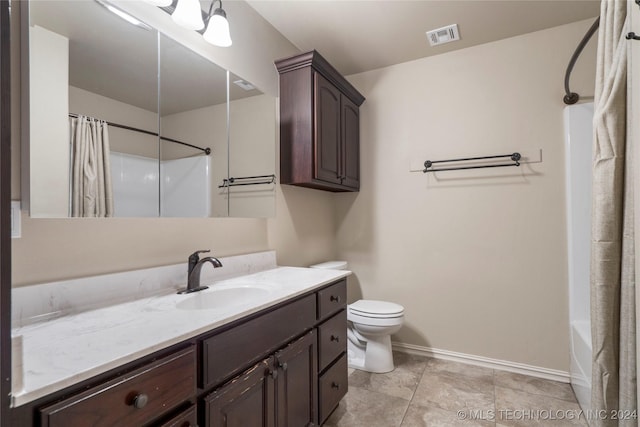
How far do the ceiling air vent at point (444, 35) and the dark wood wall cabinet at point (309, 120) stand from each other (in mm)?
756

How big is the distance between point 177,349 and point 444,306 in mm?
2266

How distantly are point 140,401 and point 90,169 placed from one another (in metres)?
0.85

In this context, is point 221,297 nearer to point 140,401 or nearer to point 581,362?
point 140,401

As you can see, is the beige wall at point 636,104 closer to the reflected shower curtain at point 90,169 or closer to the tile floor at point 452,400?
the tile floor at point 452,400

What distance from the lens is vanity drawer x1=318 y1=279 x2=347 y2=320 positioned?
5.24 feet

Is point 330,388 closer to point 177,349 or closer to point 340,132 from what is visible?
point 177,349

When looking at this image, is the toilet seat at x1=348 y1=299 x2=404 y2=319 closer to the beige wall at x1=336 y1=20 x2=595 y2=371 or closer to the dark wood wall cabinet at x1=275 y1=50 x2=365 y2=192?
the beige wall at x1=336 y1=20 x2=595 y2=371

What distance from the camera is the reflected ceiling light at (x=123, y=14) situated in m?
1.23

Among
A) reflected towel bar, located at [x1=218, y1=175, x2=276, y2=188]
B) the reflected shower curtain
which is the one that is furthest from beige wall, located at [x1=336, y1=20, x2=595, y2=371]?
the reflected shower curtain

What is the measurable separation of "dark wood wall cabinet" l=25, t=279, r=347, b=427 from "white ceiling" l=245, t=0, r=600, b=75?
5.82 feet

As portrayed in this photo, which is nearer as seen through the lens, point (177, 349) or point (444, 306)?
point (177, 349)

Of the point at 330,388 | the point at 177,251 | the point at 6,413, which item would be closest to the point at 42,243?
the point at 177,251

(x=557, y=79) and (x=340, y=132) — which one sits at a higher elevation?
(x=557, y=79)

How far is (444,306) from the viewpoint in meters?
2.59
